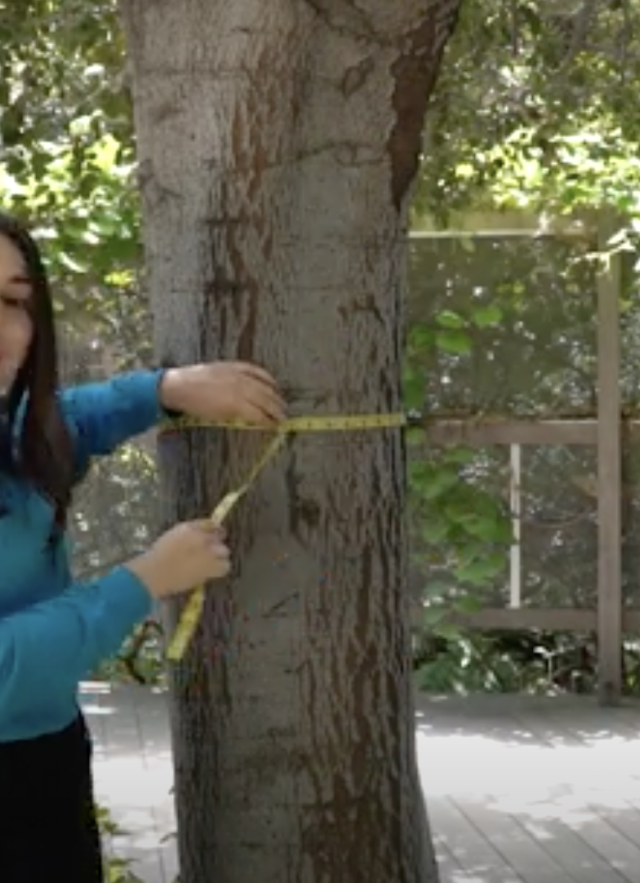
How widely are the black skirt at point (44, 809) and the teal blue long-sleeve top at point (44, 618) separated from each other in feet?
0.12

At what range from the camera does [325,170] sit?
3.71 meters

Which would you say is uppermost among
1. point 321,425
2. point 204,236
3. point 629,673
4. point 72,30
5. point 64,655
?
point 72,30

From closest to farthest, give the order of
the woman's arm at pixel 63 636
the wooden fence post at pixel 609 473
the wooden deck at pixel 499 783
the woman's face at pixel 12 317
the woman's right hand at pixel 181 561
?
the woman's arm at pixel 63 636
the woman's right hand at pixel 181 561
the woman's face at pixel 12 317
the wooden deck at pixel 499 783
the wooden fence post at pixel 609 473

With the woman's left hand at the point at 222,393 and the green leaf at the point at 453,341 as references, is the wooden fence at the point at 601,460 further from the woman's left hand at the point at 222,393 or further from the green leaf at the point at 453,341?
the woman's left hand at the point at 222,393

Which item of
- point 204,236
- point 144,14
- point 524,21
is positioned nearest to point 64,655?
point 204,236

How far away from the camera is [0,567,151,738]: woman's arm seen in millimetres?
3000

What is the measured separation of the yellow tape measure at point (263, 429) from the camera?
3.49 metres

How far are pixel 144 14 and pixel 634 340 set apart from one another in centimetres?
611

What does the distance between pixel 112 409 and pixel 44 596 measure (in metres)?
0.51

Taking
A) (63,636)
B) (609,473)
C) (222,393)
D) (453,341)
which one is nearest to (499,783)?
(609,473)

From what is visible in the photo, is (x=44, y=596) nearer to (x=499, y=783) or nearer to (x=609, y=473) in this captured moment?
(x=499, y=783)

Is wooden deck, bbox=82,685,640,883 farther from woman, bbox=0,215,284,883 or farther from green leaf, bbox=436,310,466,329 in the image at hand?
woman, bbox=0,215,284,883

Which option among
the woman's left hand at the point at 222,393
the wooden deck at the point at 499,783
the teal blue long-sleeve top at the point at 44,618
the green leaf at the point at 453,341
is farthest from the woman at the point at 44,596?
the green leaf at the point at 453,341

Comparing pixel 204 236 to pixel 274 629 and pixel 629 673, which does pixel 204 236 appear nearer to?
pixel 274 629
